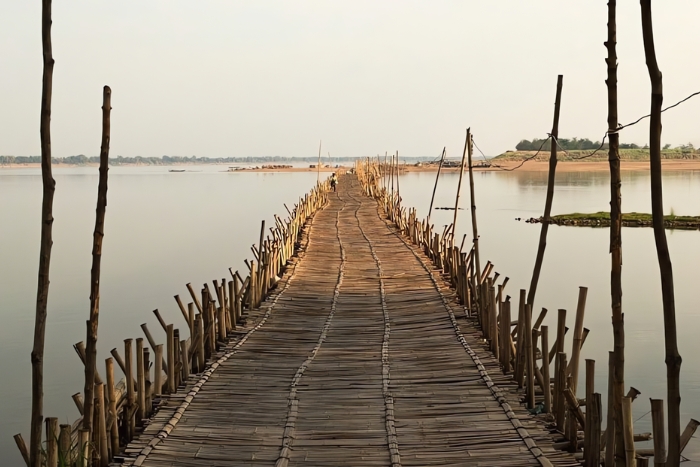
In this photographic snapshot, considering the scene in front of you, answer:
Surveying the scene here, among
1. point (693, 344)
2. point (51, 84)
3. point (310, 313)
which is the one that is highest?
point (51, 84)

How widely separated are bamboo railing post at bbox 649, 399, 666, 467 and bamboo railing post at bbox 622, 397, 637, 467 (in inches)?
3.1

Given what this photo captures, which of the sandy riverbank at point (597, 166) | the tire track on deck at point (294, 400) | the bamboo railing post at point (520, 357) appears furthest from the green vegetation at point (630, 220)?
Result: the sandy riverbank at point (597, 166)

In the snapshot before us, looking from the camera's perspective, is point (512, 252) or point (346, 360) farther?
point (512, 252)

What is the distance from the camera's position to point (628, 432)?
103 inches

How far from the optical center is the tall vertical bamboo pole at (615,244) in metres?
2.80

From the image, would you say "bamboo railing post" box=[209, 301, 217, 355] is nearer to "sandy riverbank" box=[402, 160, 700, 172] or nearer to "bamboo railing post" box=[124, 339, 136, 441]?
"bamboo railing post" box=[124, 339, 136, 441]

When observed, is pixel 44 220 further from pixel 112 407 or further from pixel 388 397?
pixel 388 397

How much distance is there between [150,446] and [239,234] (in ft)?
47.9

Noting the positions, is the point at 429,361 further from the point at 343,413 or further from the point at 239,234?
the point at 239,234

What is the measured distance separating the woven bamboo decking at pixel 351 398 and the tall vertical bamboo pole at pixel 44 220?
47cm

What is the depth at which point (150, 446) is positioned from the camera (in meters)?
3.14

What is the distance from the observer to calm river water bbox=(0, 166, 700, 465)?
634cm

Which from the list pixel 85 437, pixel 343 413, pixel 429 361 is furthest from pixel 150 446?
pixel 429 361

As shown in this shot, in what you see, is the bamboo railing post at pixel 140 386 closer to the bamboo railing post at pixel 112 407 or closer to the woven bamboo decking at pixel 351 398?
the woven bamboo decking at pixel 351 398
